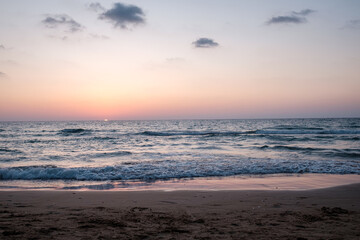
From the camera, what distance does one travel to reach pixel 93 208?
621cm

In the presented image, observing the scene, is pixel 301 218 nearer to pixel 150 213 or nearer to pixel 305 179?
pixel 150 213

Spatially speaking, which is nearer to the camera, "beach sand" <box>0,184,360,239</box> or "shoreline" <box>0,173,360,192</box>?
"beach sand" <box>0,184,360,239</box>

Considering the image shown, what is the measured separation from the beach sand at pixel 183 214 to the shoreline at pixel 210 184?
3.14ft

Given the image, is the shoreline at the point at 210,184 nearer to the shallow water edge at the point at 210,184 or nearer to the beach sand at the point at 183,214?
the shallow water edge at the point at 210,184

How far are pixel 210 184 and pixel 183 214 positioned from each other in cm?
421

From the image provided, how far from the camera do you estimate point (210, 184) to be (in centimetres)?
973

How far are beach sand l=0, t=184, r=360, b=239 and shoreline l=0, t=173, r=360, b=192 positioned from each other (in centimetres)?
96

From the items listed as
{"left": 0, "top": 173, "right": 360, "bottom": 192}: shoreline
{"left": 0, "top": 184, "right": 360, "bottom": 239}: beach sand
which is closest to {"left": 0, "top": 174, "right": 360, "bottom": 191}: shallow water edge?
{"left": 0, "top": 173, "right": 360, "bottom": 192}: shoreline

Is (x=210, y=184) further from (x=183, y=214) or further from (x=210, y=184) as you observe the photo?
(x=183, y=214)

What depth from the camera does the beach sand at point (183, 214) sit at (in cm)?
439

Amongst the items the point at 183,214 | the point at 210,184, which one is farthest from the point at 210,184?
the point at 183,214

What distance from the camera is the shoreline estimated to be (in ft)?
29.9

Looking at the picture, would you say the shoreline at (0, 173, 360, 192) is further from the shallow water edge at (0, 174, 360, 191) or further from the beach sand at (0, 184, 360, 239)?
the beach sand at (0, 184, 360, 239)

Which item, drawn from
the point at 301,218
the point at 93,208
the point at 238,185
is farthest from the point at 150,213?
the point at 238,185
